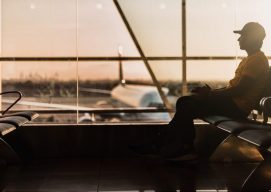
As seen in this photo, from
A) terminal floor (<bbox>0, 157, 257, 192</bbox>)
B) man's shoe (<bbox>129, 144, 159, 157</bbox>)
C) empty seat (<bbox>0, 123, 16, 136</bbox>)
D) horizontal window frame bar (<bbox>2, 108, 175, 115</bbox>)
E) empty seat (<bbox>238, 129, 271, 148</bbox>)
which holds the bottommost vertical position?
terminal floor (<bbox>0, 157, 257, 192</bbox>)

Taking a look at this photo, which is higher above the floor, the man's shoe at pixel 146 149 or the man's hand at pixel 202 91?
the man's hand at pixel 202 91

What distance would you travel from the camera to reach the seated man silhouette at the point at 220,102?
340cm

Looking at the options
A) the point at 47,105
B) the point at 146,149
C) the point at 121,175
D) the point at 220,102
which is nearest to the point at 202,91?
the point at 220,102

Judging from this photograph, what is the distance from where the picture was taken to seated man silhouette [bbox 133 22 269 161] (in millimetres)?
3398

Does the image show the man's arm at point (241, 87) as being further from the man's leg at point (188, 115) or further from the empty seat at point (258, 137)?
the empty seat at point (258, 137)

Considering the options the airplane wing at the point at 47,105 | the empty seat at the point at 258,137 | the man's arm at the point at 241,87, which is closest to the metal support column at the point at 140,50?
the airplane wing at the point at 47,105

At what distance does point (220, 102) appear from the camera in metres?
3.53

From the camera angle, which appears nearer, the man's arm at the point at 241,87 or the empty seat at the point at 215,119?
the empty seat at the point at 215,119

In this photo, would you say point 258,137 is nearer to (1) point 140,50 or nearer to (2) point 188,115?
(2) point 188,115

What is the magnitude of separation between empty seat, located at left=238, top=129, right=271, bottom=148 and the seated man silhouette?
2.57ft

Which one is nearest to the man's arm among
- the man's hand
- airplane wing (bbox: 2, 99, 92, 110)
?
the man's hand

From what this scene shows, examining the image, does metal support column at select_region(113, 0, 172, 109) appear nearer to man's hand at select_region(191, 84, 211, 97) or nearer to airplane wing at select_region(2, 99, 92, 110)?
airplane wing at select_region(2, 99, 92, 110)

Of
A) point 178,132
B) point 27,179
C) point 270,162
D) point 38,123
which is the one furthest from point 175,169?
point 38,123

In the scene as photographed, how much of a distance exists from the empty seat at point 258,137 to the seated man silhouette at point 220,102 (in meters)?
0.78
